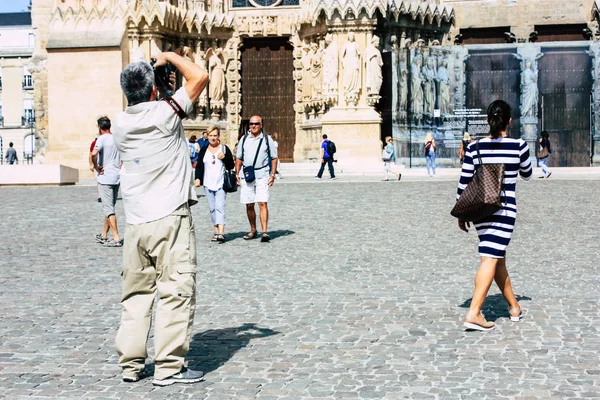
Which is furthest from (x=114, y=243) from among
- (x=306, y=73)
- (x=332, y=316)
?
(x=306, y=73)

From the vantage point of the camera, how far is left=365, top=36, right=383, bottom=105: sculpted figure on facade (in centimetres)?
2912

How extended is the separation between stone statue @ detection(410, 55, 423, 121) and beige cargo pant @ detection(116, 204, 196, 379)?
2366 cm

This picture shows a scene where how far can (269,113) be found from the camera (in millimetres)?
32688

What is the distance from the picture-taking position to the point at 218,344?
6.25 m

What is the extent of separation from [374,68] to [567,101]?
5741 millimetres

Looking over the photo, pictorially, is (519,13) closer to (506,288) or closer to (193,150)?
(193,150)

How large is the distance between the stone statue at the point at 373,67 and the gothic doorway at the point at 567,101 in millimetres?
4749

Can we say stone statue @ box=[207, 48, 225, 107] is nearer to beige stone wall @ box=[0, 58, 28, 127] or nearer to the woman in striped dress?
the woman in striped dress

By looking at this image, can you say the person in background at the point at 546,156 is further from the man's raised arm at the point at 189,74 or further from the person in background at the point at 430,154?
the man's raised arm at the point at 189,74

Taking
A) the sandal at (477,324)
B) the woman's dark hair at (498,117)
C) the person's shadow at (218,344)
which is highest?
the woman's dark hair at (498,117)

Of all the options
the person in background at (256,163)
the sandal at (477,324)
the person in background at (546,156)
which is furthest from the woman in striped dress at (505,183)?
the person in background at (546,156)

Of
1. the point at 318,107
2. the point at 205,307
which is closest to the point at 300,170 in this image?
the point at 318,107

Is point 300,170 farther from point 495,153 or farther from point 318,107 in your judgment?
point 495,153

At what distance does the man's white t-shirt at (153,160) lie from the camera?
210 inches
